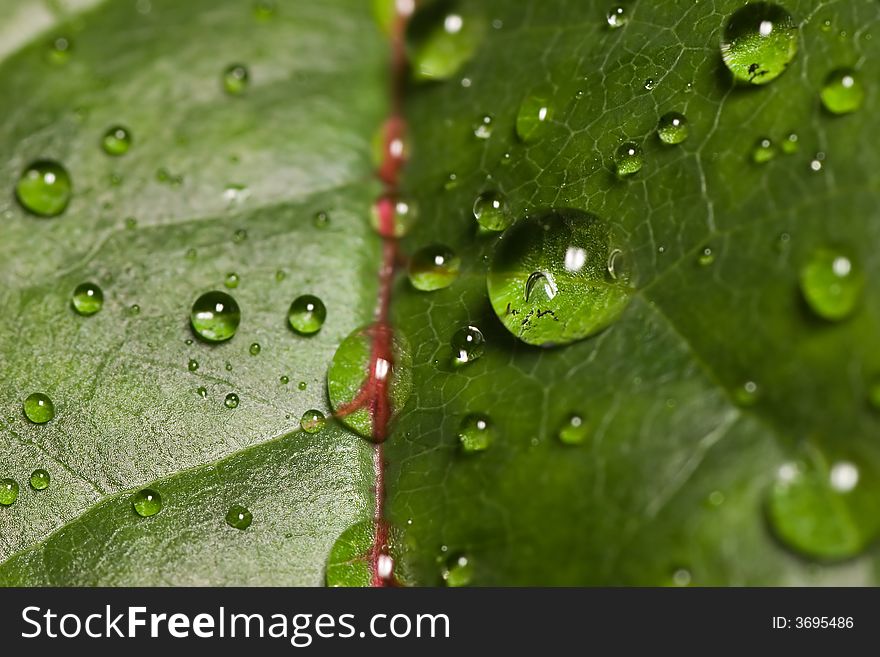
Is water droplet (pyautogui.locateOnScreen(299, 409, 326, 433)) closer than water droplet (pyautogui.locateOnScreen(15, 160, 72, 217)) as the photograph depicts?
Yes

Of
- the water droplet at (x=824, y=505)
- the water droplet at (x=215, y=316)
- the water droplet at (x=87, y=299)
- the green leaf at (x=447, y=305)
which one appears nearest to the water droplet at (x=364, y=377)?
the green leaf at (x=447, y=305)

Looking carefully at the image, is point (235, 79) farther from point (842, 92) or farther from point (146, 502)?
point (842, 92)

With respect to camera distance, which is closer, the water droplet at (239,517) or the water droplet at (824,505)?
the water droplet at (824,505)

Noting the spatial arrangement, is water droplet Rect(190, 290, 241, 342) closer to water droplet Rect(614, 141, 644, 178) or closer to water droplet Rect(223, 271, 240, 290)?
water droplet Rect(223, 271, 240, 290)

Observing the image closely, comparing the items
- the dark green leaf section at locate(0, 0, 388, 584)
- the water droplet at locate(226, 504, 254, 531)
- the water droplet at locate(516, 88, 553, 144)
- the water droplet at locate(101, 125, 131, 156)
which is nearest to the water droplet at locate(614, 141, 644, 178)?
the water droplet at locate(516, 88, 553, 144)

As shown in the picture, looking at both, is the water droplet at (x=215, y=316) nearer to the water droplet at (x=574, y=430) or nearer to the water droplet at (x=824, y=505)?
the water droplet at (x=574, y=430)

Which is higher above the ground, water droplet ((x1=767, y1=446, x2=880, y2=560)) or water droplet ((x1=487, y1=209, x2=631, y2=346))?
water droplet ((x1=487, y1=209, x2=631, y2=346))
